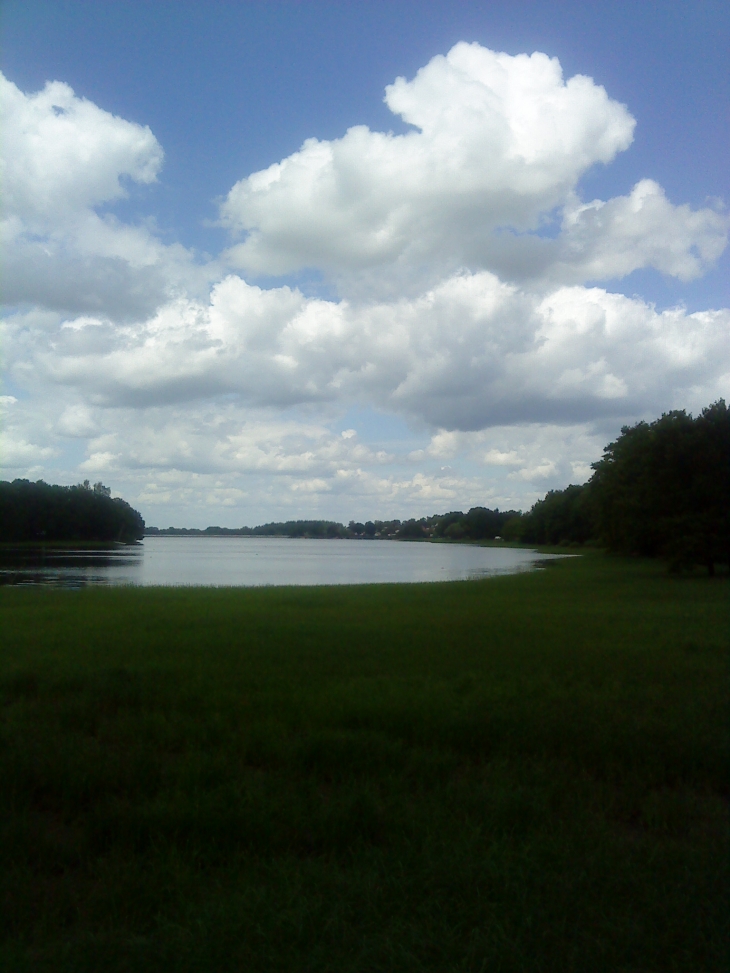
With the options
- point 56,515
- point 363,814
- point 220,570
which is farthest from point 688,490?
point 56,515

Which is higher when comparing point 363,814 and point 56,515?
point 56,515

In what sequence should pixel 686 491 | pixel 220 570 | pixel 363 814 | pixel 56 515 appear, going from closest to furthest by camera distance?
pixel 363 814 → pixel 686 491 → pixel 220 570 → pixel 56 515

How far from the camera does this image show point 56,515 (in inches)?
3440

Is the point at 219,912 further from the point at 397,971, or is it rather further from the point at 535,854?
the point at 535,854

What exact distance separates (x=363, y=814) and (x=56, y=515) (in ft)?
293

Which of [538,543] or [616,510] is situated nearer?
[616,510]

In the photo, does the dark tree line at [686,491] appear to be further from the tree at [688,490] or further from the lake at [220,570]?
the lake at [220,570]

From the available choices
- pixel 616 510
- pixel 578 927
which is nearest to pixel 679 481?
pixel 616 510

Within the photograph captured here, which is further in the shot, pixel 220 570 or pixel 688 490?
pixel 220 570

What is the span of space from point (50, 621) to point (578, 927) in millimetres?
15797

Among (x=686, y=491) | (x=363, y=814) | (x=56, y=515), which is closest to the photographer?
(x=363, y=814)

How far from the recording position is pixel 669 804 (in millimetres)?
5668

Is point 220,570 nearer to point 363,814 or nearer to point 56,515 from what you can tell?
point 56,515

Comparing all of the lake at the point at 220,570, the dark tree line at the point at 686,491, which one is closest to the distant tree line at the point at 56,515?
the lake at the point at 220,570
